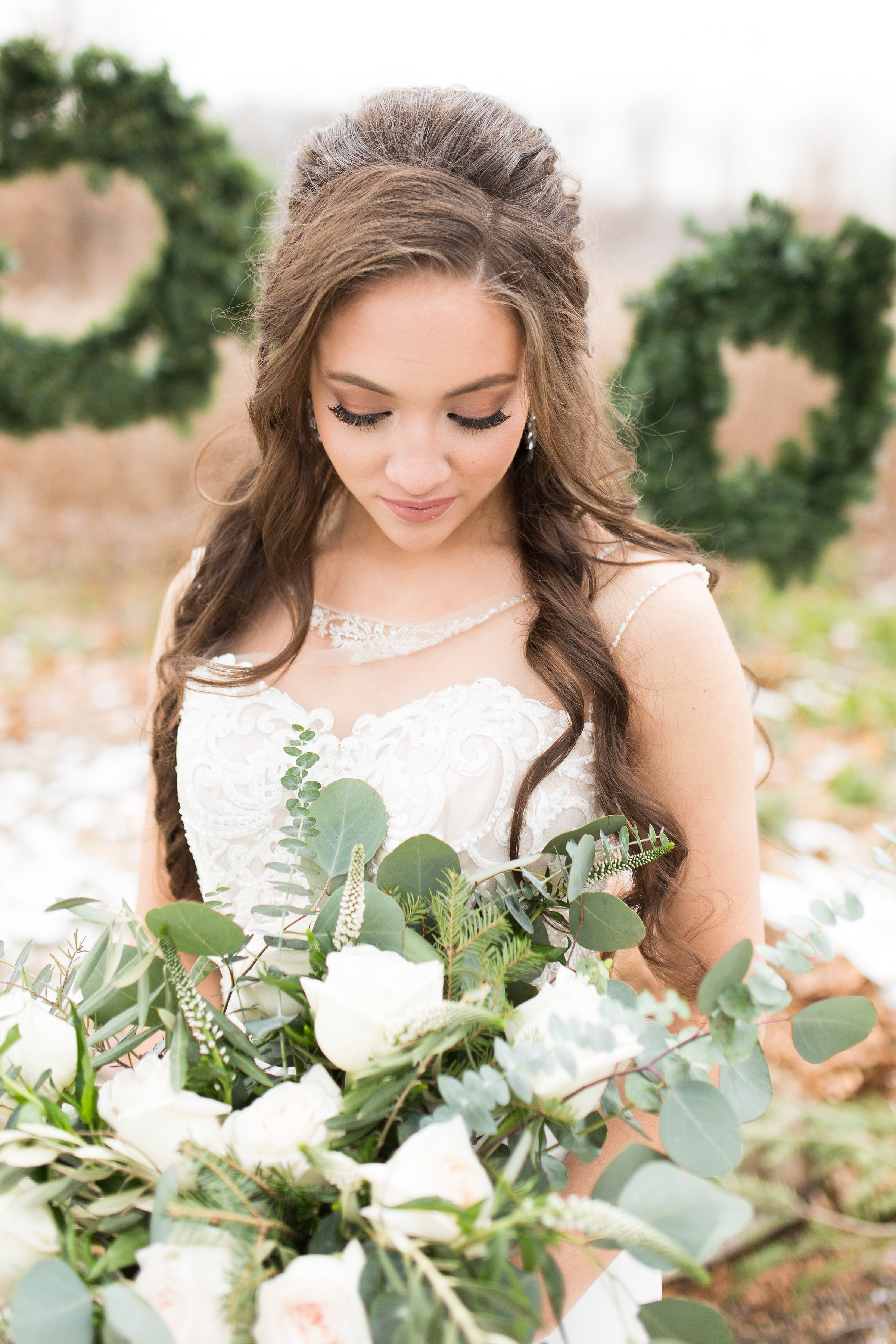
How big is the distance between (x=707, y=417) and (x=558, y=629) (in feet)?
10.6

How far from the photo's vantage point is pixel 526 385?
1.46 metres

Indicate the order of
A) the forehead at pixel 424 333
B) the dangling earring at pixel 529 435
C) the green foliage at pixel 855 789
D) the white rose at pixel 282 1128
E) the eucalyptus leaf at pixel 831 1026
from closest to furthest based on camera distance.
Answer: the white rose at pixel 282 1128, the eucalyptus leaf at pixel 831 1026, the forehead at pixel 424 333, the dangling earring at pixel 529 435, the green foliage at pixel 855 789

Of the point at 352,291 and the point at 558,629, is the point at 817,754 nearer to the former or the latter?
the point at 558,629

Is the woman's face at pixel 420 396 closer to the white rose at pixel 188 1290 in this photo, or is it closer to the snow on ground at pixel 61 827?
A: the white rose at pixel 188 1290

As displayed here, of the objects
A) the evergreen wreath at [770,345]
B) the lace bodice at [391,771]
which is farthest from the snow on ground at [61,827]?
the evergreen wreath at [770,345]

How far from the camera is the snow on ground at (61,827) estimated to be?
3.47 metres

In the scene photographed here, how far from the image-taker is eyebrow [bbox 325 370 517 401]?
137 centimetres

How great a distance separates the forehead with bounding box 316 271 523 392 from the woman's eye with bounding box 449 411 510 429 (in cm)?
6

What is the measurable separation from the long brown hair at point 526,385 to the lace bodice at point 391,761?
3 centimetres

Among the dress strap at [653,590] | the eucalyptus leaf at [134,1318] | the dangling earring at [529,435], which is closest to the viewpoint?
the eucalyptus leaf at [134,1318]

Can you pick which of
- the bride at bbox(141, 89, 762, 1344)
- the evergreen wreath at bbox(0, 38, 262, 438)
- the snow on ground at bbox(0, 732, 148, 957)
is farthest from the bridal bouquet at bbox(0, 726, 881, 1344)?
the evergreen wreath at bbox(0, 38, 262, 438)

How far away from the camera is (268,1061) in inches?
39.2

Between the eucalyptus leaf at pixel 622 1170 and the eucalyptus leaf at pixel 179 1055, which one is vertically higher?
the eucalyptus leaf at pixel 179 1055

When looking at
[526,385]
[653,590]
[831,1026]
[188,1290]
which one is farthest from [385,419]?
[188,1290]
